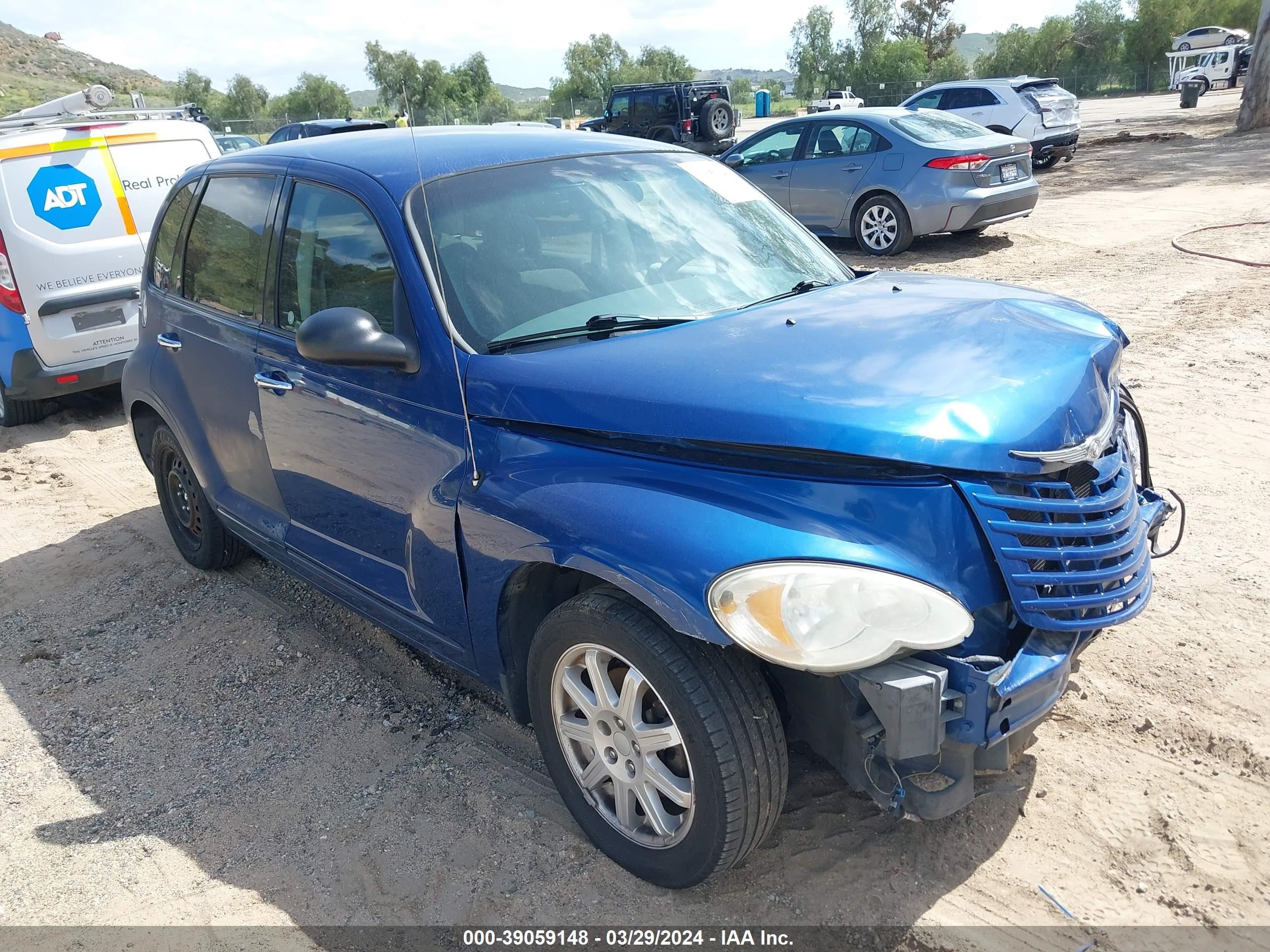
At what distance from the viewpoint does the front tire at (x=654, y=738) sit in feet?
7.83

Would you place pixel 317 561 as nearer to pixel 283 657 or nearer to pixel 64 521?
pixel 283 657

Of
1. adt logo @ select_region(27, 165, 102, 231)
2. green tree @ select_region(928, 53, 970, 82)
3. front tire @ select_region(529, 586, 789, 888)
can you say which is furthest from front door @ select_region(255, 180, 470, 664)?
green tree @ select_region(928, 53, 970, 82)

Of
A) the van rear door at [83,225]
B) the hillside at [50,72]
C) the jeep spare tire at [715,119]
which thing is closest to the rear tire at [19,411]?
the van rear door at [83,225]

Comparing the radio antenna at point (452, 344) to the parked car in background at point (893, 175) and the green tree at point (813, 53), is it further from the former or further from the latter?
the green tree at point (813, 53)

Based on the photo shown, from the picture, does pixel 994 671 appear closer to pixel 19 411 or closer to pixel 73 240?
pixel 73 240

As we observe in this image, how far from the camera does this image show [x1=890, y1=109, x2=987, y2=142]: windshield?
11.3m

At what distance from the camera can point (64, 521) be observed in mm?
6020

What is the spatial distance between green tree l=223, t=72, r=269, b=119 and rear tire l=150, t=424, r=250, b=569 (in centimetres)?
6359

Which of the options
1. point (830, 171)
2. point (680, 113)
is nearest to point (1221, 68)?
point (680, 113)

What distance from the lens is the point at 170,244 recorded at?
4691mm

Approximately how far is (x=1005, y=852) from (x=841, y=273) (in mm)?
2120

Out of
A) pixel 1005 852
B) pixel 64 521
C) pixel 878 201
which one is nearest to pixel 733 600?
pixel 1005 852

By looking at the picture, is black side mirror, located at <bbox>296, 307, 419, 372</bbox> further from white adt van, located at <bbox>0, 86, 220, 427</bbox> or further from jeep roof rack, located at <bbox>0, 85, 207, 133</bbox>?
jeep roof rack, located at <bbox>0, 85, 207, 133</bbox>

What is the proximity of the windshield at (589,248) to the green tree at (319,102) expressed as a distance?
116 ft
